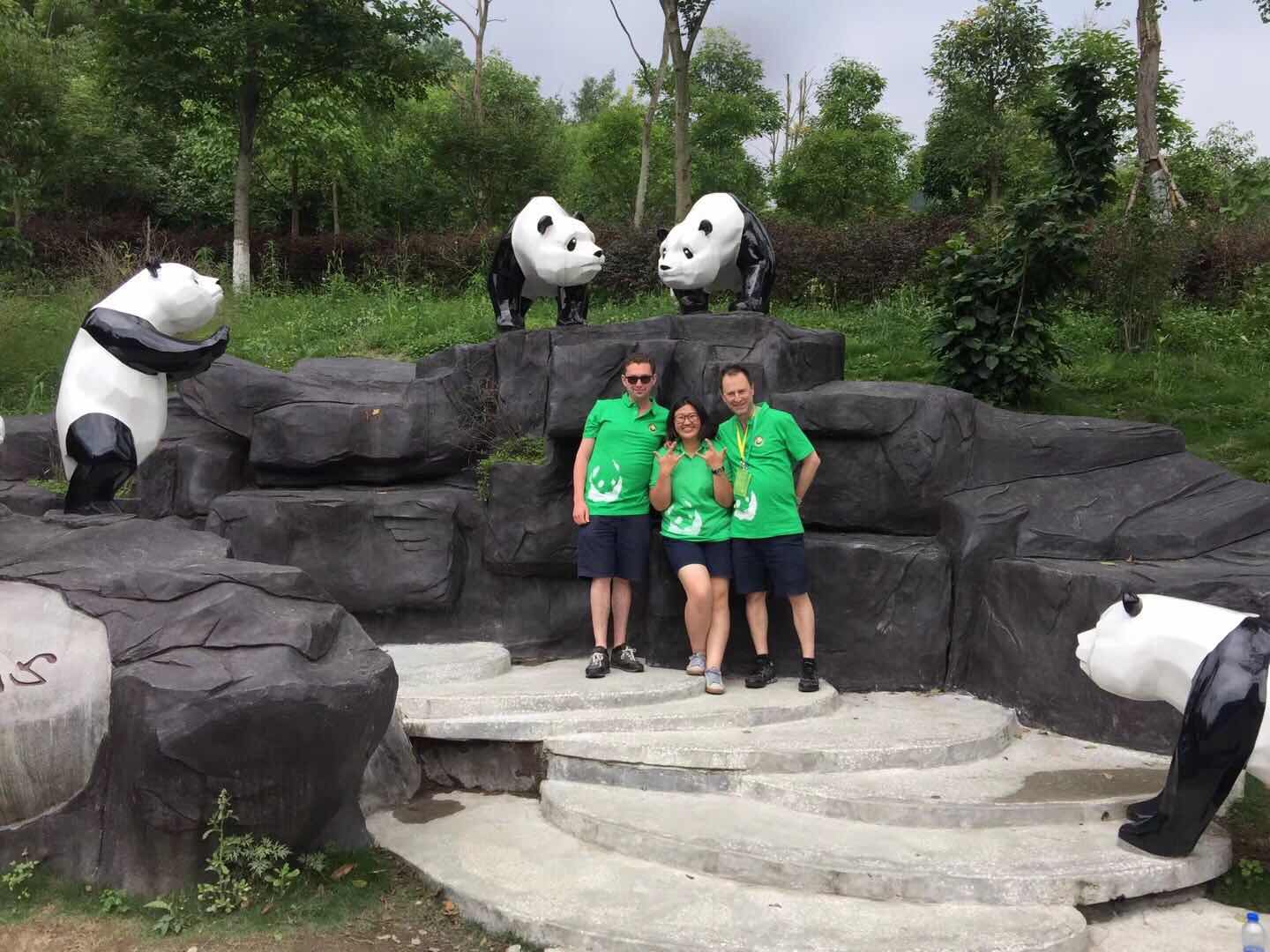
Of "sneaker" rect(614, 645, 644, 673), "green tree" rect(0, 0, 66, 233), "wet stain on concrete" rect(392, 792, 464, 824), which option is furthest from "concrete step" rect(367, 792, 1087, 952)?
"green tree" rect(0, 0, 66, 233)

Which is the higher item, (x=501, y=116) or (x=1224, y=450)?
(x=501, y=116)

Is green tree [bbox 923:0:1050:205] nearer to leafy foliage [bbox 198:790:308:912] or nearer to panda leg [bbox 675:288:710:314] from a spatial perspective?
panda leg [bbox 675:288:710:314]

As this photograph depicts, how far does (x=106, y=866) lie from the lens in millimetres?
3553

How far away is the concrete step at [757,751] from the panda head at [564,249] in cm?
311

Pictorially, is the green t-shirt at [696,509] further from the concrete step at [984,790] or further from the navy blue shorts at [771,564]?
the concrete step at [984,790]

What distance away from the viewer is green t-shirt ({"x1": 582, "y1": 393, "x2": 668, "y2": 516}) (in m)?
5.16

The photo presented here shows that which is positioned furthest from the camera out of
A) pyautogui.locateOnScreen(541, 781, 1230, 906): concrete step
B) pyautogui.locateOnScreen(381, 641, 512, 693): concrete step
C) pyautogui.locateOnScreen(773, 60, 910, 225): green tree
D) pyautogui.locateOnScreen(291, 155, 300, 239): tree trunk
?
pyautogui.locateOnScreen(773, 60, 910, 225): green tree

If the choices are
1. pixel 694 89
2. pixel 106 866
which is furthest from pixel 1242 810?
pixel 694 89

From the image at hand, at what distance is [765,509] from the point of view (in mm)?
4961

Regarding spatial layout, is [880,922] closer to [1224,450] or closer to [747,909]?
[747,909]

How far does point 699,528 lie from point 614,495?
45 cm

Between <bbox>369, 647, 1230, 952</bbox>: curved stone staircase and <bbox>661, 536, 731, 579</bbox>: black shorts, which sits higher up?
<bbox>661, 536, 731, 579</bbox>: black shorts

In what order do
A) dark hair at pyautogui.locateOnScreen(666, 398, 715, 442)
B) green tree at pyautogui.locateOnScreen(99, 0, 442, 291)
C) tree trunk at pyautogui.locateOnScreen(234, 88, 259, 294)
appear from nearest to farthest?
dark hair at pyautogui.locateOnScreen(666, 398, 715, 442), green tree at pyautogui.locateOnScreen(99, 0, 442, 291), tree trunk at pyautogui.locateOnScreen(234, 88, 259, 294)

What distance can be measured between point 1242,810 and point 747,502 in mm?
2355
